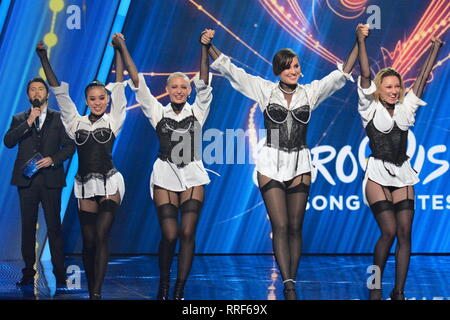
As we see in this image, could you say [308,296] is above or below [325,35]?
below

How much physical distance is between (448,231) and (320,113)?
66.3 inches

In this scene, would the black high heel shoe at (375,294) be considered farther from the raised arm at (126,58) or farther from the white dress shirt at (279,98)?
the raised arm at (126,58)

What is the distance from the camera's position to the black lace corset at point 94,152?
17.6ft

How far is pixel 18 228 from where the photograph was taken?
26.7 ft

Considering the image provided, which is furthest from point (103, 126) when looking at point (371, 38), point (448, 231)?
point (448, 231)

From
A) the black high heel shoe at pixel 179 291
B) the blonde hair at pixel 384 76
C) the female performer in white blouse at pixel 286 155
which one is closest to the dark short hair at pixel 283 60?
the female performer in white blouse at pixel 286 155

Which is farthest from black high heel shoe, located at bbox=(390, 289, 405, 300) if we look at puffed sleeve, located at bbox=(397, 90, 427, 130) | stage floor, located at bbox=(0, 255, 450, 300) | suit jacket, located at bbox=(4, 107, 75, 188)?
suit jacket, located at bbox=(4, 107, 75, 188)

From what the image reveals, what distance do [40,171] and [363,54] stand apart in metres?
2.62

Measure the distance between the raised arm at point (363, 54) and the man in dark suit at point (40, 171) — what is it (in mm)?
2359

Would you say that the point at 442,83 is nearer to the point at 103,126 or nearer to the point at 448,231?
the point at 448,231

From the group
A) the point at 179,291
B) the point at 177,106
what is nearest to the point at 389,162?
the point at 177,106

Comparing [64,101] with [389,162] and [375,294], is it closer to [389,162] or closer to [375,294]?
[389,162]

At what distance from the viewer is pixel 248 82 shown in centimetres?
531

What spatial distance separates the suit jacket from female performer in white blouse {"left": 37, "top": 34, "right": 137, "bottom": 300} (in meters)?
1.01
